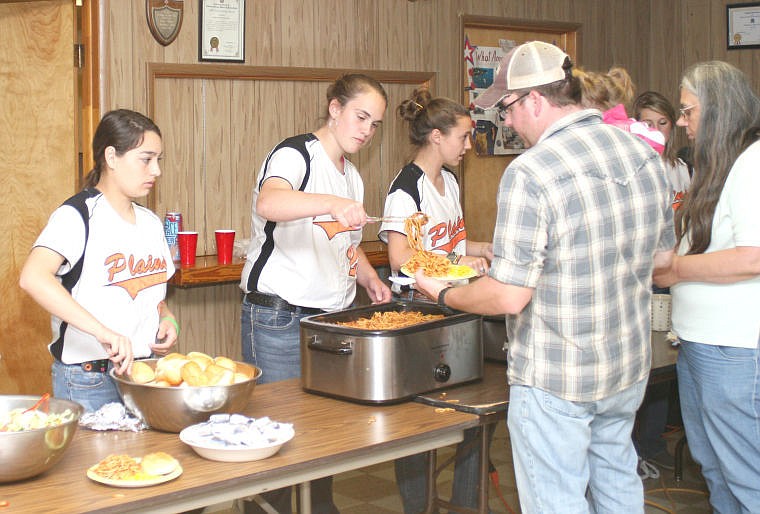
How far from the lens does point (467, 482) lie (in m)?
3.35

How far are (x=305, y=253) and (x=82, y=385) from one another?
0.87m

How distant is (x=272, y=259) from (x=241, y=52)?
148 centimetres

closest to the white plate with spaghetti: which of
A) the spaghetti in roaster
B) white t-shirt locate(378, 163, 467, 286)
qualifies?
the spaghetti in roaster

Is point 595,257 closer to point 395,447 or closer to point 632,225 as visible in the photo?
point 632,225

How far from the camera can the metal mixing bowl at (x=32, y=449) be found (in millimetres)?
1934

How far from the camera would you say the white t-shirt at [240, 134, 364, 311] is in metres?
3.12

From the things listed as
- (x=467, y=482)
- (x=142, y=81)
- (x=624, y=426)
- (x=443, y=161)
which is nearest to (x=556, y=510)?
(x=624, y=426)

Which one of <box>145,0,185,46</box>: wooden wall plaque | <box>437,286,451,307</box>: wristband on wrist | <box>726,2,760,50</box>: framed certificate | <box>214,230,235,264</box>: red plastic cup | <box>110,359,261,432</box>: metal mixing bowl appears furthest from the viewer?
<box>726,2,760,50</box>: framed certificate

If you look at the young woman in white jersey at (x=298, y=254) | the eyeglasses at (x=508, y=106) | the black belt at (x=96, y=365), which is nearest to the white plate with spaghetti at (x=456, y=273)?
the young woman in white jersey at (x=298, y=254)

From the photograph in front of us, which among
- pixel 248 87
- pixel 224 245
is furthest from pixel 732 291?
pixel 248 87

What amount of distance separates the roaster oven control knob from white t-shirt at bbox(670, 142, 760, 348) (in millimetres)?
749

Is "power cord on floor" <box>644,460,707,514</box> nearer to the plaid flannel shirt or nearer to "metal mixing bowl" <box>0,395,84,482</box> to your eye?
the plaid flannel shirt

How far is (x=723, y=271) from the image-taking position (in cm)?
273

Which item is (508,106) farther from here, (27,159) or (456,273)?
(27,159)
